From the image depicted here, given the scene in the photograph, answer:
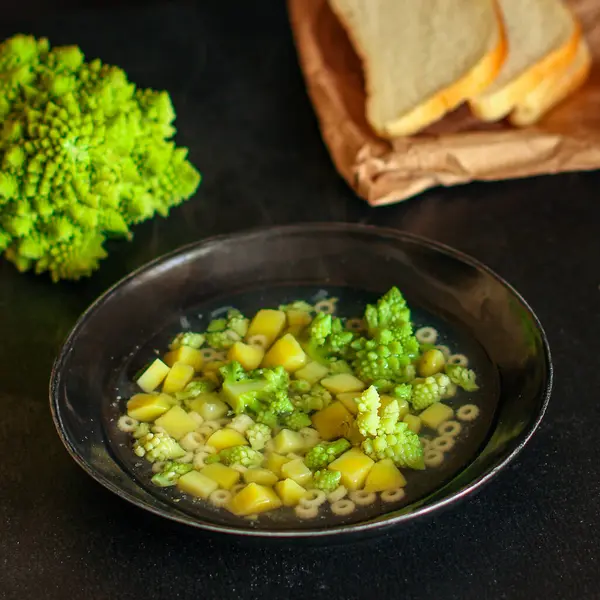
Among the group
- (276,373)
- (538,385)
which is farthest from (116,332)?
(538,385)

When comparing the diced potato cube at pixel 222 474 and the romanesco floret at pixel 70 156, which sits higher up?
the romanesco floret at pixel 70 156

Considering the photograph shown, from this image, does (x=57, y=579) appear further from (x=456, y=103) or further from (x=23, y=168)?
(x=456, y=103)

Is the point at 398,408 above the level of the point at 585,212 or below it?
above

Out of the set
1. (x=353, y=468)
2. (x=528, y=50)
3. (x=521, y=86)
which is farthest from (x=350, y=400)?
(x=528, y=50)

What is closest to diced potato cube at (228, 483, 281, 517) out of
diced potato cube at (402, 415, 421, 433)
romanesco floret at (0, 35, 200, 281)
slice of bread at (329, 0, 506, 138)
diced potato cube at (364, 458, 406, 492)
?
diced potato cube at (364, 458, 406, 492)

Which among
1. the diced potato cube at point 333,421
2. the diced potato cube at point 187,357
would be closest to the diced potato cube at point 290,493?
the diced potato cube at point 333,421

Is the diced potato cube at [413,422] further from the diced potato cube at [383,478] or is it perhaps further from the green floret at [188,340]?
the green floret at [188,340]
